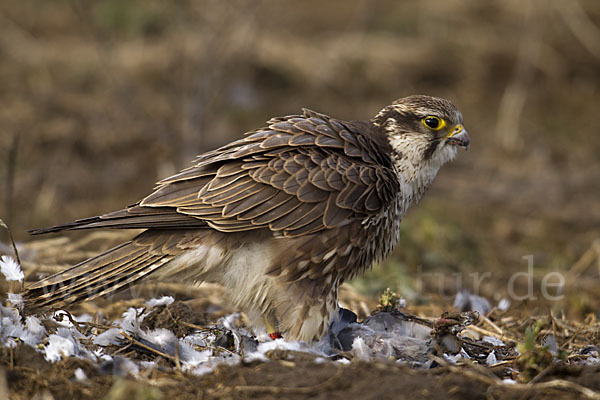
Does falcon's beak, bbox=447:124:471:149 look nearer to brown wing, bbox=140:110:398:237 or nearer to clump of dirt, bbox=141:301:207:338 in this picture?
brown wing, bbox=140:110:398:237

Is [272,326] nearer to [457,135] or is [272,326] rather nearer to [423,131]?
[423,131]

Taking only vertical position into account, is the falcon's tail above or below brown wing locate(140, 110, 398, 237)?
below

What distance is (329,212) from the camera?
3.85 meters

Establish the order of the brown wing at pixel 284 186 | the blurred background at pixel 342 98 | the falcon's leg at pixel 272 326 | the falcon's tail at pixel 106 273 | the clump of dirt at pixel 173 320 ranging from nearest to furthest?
the falcon's tail at pixel 106 273
the brown wing at pixel 284 186
the falcon's leg at pixel 272 326
the clump of dirt at pixel 173 320
the blurred background at pixel 342 98

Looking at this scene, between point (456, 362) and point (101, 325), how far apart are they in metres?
1.79

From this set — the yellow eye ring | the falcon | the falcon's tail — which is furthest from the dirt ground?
the yellow eye ring

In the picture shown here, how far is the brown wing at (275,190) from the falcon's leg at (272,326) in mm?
512

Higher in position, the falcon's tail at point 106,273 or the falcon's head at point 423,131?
the falcon's head at point 423,131

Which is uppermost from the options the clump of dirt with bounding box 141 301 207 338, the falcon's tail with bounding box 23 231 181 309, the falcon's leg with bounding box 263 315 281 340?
the falcon's tail with bounding box 23 231 181 309

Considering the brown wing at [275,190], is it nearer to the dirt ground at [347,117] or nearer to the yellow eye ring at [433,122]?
the yellow eye ring at [433,122]

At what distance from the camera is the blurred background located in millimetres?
7441

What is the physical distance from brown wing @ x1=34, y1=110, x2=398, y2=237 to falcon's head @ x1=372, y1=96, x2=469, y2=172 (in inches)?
10.2

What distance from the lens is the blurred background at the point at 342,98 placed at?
7.44 m

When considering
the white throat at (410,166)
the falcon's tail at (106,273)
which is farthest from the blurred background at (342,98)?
the falcon's tail at (106,273)
